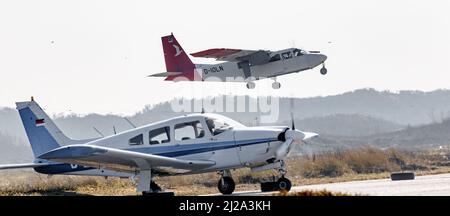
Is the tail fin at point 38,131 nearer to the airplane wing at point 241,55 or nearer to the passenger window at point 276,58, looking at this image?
the airplane wing at point 241,55

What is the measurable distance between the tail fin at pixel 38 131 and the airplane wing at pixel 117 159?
4481mm

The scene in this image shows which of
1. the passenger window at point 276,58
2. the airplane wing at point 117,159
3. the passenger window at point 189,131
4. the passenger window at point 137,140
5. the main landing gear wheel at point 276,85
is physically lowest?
the airplane wing at point 117,159

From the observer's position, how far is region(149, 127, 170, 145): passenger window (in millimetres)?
20734

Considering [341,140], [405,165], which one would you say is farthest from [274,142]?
[341,140]

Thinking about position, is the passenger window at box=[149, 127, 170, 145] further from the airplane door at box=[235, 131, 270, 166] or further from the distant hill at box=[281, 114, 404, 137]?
the distant hill at box=[281, 114, 404, 137]

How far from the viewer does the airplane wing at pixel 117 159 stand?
17828 millimetres

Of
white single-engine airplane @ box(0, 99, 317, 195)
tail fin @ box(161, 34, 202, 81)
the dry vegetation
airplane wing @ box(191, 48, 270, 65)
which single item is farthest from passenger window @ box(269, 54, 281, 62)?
white single-engine airplane @ box(0, 99, 317, 195)

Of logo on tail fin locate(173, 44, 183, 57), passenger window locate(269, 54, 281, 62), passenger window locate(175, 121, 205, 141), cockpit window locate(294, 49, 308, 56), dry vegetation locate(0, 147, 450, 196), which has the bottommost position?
dry vegetation locate(0, 147, 450, 196)

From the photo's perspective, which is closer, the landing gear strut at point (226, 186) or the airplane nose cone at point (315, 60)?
the landing gear strut at point (226, 186)

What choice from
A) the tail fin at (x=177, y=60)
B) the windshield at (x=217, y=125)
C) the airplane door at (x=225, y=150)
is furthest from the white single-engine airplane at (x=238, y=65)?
the airplane door at (x=225, y=150)

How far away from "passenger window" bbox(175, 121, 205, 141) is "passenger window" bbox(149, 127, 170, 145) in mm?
262

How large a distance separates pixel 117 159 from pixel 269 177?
10.8 metres

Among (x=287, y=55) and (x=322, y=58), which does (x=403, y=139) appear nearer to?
(x=287, y=55)
